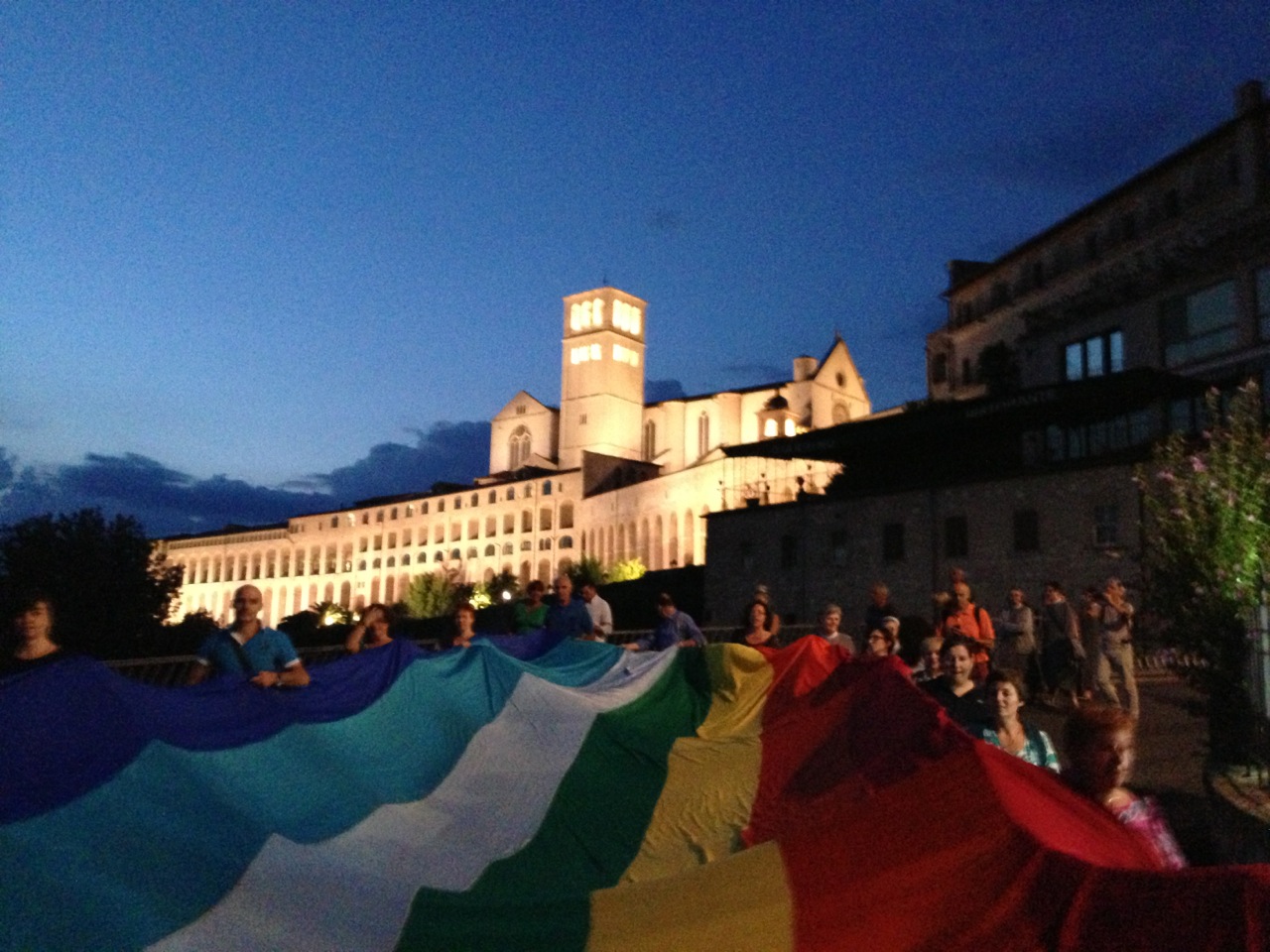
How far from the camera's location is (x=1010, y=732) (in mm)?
6105

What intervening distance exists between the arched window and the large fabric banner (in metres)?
94.9

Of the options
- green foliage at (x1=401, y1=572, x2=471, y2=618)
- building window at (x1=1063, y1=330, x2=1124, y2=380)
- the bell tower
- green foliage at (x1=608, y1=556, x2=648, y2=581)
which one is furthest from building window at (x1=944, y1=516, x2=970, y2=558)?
the bell tower

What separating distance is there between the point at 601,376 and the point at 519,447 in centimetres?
1152

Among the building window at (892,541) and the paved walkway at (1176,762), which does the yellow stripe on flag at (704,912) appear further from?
the building window at (892,541)

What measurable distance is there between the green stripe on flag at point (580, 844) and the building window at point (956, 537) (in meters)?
21.4

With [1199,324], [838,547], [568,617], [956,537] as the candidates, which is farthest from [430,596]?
[568,617]

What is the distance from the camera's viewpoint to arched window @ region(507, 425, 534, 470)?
346 feet

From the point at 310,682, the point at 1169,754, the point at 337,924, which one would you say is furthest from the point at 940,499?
the point at 337,924

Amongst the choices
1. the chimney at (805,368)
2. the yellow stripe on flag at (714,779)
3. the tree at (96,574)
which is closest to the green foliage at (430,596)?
the chimney at (805,368)

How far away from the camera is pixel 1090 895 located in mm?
3025

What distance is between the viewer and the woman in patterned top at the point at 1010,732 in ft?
19.7

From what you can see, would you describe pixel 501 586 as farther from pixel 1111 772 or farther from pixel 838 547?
pixel 1111 772

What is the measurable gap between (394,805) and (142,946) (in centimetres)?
283

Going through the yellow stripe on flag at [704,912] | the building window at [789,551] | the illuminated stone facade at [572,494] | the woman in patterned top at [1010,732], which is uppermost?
the illuminated stone facade at [572,494]
